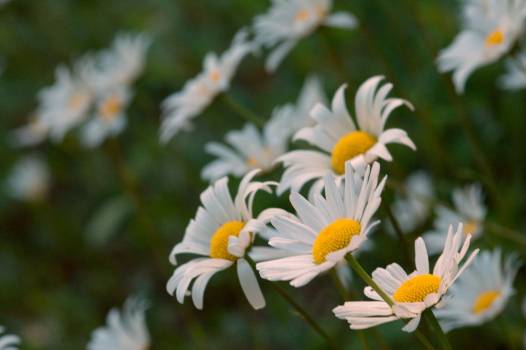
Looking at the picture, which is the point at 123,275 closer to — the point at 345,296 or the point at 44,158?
the point at 44,158

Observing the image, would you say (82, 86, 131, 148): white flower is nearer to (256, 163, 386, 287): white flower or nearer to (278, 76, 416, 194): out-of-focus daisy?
(278, 76, 416, 194): out-of-focus daisy

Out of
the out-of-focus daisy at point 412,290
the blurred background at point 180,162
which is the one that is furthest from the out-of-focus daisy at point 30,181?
the out-of-focus daisy at point 412,290

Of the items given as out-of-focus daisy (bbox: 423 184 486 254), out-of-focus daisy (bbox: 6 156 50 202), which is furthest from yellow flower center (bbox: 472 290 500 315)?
out-of-focus daisy (bbox: 6 156 50 202)

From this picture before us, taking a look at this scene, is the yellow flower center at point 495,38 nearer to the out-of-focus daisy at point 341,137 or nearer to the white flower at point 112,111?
the out-of-focus daisy at point 341,137

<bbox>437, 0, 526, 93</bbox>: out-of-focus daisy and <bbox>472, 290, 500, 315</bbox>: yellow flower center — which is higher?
<bbox>437, 0, 526, 93</bbox>: out-of-focus daisy

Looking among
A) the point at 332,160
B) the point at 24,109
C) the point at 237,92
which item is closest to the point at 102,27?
the point at 24,109

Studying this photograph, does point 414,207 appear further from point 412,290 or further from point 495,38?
point 412,290
